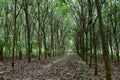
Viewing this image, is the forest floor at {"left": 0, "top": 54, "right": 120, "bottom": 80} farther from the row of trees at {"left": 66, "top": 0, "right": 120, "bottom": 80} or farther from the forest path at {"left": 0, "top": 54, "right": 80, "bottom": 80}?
the row of trees at {"left": 66, "top": 0, "right": 120, "bottom": 80}

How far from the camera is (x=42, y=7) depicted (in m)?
35.2

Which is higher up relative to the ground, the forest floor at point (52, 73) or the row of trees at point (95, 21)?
the row of trees at point (95, 21)

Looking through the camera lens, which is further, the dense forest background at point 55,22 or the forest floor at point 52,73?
the dense forest background at point 55,22

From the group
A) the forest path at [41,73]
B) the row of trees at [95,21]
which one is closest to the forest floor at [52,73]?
the forest path at [41,73]

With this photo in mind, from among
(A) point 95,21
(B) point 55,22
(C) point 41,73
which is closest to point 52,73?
(C) point 41,73

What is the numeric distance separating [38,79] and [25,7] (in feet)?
48.2

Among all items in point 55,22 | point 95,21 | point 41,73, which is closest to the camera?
point 41,73

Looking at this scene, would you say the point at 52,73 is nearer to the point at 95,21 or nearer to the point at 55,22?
the point at 95,21

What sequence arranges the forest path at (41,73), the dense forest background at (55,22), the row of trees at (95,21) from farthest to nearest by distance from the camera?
the dense forest background at (55,22), the forest path at (41,73), the row of trees at (95,21)

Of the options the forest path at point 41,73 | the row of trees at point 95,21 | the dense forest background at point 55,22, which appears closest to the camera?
the row of trees at point 95,21

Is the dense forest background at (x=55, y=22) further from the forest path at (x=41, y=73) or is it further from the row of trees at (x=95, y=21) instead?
the forest path at (x=41, y=73)

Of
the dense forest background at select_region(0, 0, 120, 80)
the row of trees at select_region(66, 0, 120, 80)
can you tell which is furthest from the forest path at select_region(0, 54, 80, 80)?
the row of trees at select_region(66, 0, 120, 80)

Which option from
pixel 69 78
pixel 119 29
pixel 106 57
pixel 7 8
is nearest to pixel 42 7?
pixel 7 8

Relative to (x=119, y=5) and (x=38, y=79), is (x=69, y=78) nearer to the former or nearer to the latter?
(x=38, y=79)
